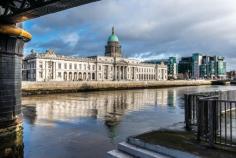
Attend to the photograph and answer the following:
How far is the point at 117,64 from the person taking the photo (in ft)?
486

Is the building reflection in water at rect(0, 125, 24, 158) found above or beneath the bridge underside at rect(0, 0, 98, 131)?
beneath

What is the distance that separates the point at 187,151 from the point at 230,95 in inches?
309

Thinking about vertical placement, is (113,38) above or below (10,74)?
→ above

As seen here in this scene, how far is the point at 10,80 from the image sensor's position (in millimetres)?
14445

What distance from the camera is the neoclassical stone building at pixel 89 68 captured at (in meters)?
114

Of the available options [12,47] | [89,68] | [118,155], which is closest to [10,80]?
[12,47]

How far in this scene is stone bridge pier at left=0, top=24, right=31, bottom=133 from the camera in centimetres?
1382

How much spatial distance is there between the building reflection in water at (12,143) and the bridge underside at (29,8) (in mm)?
5575

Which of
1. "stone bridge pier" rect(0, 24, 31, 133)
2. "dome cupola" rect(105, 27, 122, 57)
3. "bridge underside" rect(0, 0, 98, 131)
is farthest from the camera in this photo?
"dome cupola" rect(105, 27, 122, 57)

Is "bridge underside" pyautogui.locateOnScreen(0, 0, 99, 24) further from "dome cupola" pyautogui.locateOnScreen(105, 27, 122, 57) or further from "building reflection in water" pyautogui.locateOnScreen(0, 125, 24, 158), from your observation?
"dome cupola" pyautogui.locateOnScreen(105, 27, 122, 57)

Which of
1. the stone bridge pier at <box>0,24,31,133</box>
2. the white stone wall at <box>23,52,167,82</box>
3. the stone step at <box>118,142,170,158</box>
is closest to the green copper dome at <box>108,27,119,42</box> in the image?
the white stone wall at <box>23,52,167,82</box>

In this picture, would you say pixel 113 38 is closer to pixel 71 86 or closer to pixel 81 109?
pixel 71 86

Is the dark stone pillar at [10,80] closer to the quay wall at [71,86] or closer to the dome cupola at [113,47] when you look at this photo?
the quay wall at [71,86]

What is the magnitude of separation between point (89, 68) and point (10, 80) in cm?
12081
